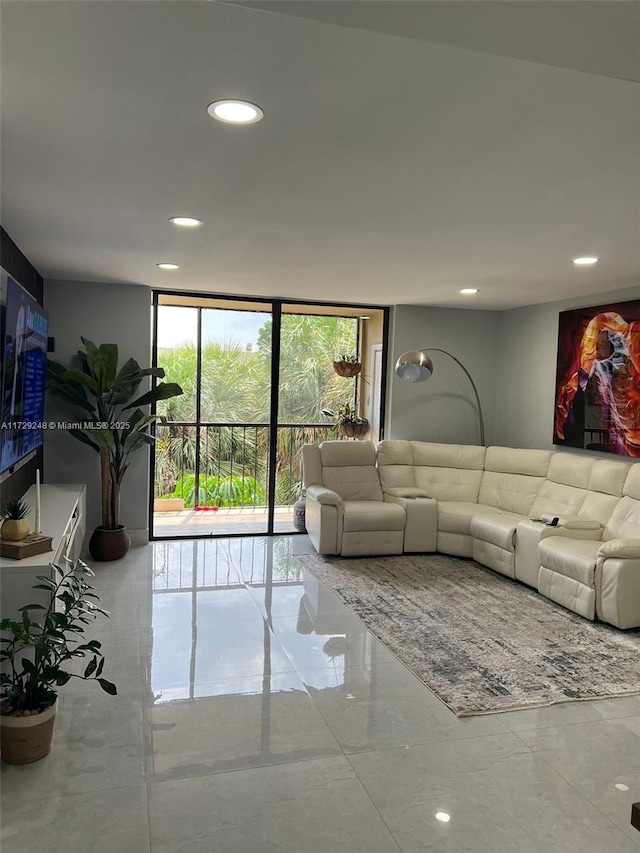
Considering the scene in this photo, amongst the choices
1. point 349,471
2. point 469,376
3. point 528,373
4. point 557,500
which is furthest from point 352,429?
point 557,500

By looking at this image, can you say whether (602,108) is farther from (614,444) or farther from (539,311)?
(539,311)

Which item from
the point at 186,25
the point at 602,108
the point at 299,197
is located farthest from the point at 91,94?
the point at 602,108

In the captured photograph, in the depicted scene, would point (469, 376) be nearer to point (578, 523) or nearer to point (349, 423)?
point (349, 423)

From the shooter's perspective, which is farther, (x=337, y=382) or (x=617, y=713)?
(x=337, y=382)

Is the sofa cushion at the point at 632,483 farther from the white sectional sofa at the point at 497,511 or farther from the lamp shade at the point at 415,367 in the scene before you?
the lamp shade at the point at 415,367

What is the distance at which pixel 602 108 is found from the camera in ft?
A: 6.32

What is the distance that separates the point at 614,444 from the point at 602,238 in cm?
221

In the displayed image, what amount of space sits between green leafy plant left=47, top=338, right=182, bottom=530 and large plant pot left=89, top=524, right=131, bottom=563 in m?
0.07

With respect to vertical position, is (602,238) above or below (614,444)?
above

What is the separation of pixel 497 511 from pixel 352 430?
1.67m

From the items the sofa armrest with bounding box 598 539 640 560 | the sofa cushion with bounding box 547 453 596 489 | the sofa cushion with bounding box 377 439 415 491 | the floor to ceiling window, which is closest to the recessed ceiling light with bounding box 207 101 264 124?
the sofa armrest with bounding box 598 539 640 560

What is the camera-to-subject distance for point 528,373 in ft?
20.8

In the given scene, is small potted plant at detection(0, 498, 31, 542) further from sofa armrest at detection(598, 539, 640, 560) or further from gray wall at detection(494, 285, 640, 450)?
gray wall at detection(494, 285, 640, 450)

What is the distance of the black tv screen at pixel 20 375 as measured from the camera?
318 centimetres
